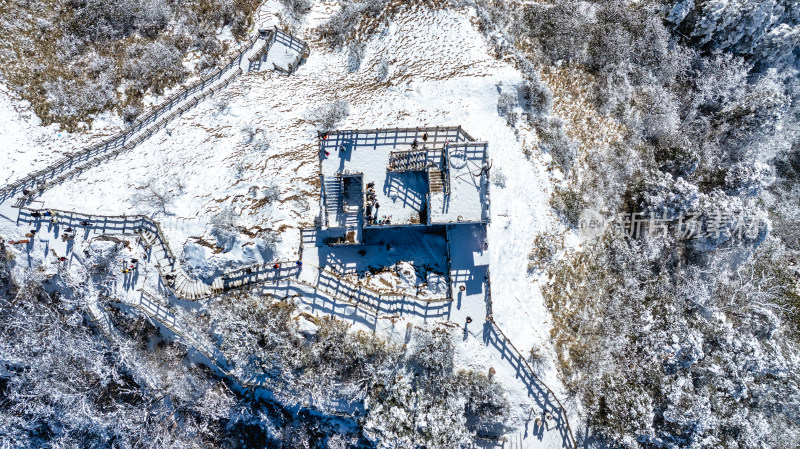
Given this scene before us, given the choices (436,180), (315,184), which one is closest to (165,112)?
(315,184)

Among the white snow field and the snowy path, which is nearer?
the white snow field

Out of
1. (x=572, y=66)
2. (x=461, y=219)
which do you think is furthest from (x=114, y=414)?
(x=572, y=66)

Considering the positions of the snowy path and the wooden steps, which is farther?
the snowy path

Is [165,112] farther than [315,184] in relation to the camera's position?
Yes

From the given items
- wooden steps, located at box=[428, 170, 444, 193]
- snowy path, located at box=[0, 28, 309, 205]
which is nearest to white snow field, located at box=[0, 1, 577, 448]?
snowy path, located at box=[0, 28, 309, 205]

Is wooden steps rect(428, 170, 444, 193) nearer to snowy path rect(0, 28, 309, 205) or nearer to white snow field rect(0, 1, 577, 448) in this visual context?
white snow field rect(0, 1, 577, 448)

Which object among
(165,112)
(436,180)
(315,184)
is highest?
(165,112)

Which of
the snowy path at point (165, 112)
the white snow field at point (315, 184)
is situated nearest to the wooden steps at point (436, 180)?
the white snow field at point (315, 184)

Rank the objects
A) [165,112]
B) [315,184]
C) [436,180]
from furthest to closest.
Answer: [165,112] → [315,184] → [436,180]

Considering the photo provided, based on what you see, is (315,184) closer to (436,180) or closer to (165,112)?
(436,180)
